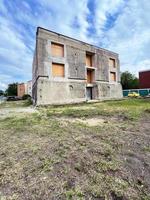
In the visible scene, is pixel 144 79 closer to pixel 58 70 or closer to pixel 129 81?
pixel 129 81

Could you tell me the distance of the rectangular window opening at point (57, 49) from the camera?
1988 cm

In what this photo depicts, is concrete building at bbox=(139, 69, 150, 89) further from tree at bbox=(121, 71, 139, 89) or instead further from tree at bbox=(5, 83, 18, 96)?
tree at bbox=(5, 83, 18, 96)

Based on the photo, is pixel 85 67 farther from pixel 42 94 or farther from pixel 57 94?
pixel 42 94

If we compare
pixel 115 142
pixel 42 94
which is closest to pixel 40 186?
pixel 115 142

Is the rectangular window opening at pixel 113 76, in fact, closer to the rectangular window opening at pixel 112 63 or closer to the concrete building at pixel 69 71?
the concrete building at pixel 69 71

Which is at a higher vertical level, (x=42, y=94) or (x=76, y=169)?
(x=42, y=94)

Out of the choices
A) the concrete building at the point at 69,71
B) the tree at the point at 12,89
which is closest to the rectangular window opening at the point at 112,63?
the concrete building at the point at 69,71

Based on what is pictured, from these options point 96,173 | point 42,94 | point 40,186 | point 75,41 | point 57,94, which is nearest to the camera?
point 40,186

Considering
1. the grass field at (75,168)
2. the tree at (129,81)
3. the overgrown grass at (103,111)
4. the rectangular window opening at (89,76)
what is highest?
the tree at (129,81)

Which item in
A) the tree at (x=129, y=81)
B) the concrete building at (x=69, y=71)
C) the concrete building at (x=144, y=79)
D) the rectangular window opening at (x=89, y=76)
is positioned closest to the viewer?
the concrete building at (x=69, y=71)

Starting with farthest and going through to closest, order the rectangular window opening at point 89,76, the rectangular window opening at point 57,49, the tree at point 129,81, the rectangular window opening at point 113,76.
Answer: the tree at point 129,81 → the rectangular window opening at point 113,76 → the rectangular window opening at point 89,76 → the rectangular window opening at point 57,49

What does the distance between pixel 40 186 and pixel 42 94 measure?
16190 mm

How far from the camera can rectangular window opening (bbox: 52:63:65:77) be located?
19.7 meters

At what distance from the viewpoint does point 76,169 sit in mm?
3086
